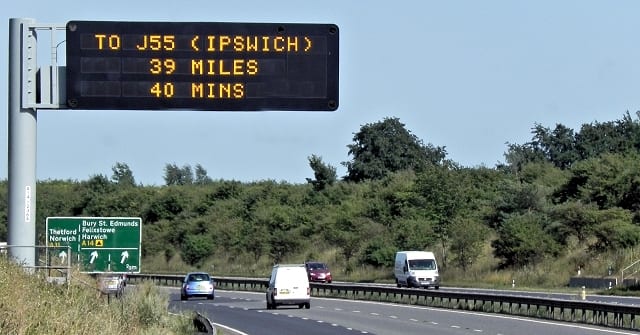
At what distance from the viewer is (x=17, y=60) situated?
2086cm

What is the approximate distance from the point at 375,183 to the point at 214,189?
63.1 ft

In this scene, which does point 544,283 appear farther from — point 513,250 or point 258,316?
point 258,316

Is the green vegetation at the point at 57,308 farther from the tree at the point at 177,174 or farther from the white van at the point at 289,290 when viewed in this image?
the tree at the point at 177,174

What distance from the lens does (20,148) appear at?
69.4ft

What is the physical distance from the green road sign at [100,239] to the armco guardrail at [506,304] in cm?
877

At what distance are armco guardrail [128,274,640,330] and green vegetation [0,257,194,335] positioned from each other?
13479mm

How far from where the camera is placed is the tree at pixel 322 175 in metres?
123

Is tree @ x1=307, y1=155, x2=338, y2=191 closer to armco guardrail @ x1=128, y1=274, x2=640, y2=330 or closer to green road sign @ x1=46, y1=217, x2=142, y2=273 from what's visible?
armco guardrail @ x1=128, y1=274, x2=640, y2=330

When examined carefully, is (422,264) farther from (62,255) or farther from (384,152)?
(384,152)

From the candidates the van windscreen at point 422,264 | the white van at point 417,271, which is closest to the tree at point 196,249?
the white van at point 417,271

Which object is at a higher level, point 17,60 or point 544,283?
point 17,60

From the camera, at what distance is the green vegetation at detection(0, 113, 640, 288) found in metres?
71.6

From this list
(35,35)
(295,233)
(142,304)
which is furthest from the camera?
(295,233)

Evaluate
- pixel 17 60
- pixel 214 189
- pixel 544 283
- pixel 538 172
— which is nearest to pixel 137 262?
pixel 17 60
